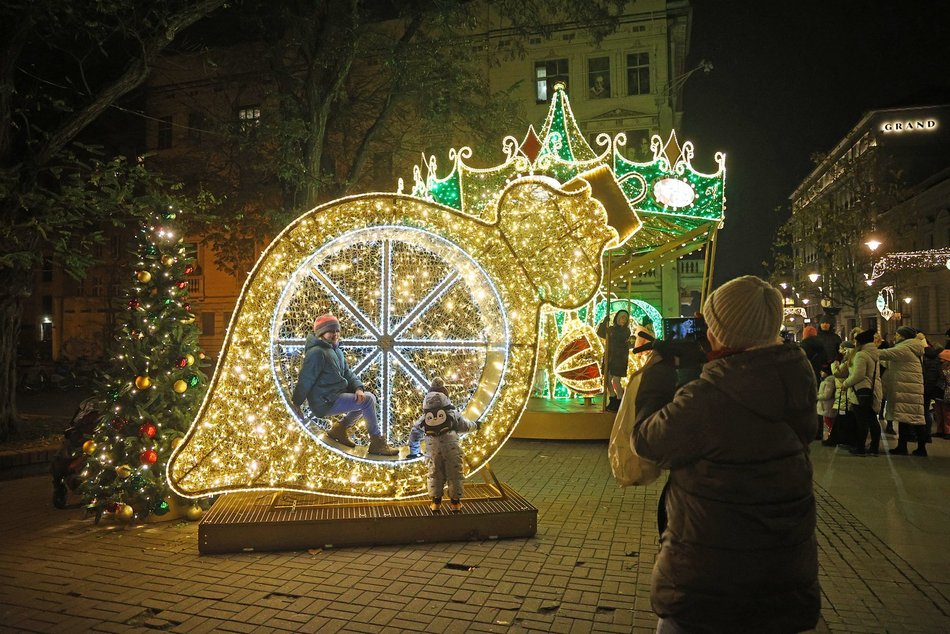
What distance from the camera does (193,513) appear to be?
6676 millimetres

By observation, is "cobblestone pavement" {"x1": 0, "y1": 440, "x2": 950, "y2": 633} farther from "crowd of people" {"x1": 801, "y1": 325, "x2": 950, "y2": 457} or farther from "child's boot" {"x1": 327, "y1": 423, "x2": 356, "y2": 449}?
"crowd of people" {"x1": 801, "y1": 325, "x2": 950, "y2": 457}

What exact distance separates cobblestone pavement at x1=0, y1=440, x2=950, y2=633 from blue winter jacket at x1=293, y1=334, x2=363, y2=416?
1273mm

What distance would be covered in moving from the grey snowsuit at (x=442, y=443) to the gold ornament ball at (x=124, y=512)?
3.02m

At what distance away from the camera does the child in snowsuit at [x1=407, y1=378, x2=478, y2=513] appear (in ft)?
18.8

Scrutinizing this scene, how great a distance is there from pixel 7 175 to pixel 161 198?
3210 mm

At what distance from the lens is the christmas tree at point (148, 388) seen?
255 inches

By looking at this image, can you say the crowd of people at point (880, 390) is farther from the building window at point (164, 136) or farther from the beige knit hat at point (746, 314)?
the building window at point (164, 136)

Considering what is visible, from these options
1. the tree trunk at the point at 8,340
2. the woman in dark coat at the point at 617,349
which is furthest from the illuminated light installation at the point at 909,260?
the tree trunk at the point at 8,340

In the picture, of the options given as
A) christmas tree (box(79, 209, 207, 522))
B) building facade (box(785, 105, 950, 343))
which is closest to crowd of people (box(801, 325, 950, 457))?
christmas tree (box(79, 209, 207, 522))

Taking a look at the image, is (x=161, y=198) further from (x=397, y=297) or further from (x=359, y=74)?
(x=359, y=74)

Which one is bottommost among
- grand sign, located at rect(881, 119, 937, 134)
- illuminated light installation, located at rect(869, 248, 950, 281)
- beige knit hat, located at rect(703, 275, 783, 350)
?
beige knit hat, located at rect(703, 275, 783, 350)

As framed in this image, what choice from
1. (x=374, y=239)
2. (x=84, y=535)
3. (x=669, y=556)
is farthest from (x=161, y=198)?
(x=669, y=556)

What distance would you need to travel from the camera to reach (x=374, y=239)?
611cm

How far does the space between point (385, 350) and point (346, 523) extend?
61.1 inches
